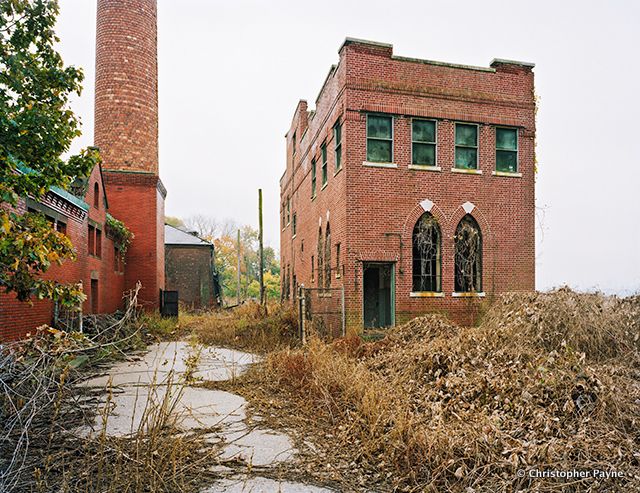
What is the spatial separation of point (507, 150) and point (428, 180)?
11.1 feet

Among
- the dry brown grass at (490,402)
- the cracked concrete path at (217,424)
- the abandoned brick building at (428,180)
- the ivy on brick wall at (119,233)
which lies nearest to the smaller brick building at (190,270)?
the ivy on brick wall at (119,233)

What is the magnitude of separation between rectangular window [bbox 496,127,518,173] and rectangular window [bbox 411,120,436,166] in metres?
2.55

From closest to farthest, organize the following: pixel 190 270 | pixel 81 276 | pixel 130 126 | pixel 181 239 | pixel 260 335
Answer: pixel 260 335
pixel 81 276
pixel 130 126
pixel 190 270
pixel 181 239

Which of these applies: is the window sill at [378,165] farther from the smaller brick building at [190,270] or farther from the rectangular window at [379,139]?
the smaller brick building at [190,270]

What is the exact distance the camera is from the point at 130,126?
23.1 metres

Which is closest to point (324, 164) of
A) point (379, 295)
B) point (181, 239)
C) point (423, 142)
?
point (423, 142)

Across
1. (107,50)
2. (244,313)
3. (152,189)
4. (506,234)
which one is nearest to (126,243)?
(152,189)

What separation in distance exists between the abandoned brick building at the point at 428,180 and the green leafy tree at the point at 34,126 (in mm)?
9808

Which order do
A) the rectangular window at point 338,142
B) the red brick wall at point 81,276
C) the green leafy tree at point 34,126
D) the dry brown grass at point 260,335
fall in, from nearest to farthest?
the green leafy tree at point 34,126 → the red brick wall at point 81,276 → the dry brown grass at point 260,335 → the rectangular window at point 338,142

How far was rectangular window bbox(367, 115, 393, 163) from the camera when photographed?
1614 cm

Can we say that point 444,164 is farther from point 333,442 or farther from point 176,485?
point 176,485

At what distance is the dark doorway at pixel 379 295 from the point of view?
639 inches

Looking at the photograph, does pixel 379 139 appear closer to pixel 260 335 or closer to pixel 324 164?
pixel 324 164

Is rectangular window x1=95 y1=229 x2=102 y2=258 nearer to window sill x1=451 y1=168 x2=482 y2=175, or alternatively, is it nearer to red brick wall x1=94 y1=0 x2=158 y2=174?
red brick wall x1=94 y1=0 x2=158 y2=174
